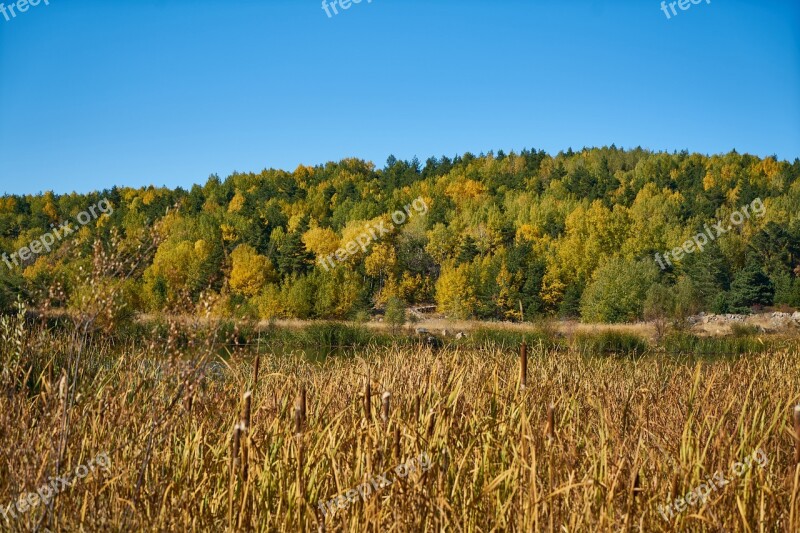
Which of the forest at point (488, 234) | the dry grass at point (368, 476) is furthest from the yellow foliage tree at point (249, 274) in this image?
the dry grass at point (368, 476)

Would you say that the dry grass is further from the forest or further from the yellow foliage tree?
the yellow foliage tree

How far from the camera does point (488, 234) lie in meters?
59.3

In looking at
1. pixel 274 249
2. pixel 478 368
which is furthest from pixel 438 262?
pixel 478 368

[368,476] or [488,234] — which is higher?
[488,234]

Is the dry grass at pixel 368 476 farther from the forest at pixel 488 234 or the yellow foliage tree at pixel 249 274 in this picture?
the yellow foliage tree at pixel 249 274

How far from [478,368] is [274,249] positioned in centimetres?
5102

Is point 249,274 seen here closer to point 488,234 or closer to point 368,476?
point 488,234

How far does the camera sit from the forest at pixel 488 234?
42.1 metres

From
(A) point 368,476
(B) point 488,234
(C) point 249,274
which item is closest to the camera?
(A) point 368,476

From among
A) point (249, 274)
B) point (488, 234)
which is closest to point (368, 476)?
point (249, 274)

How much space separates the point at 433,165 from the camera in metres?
92.3

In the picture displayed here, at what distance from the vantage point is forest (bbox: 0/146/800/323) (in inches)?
1657

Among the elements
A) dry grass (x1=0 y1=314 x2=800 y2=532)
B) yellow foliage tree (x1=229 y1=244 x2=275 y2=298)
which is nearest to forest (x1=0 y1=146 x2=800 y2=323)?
yellow foliage tree (x1=229 y1=244 x2=275 y2=298)

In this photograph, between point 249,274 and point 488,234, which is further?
point 488,234
